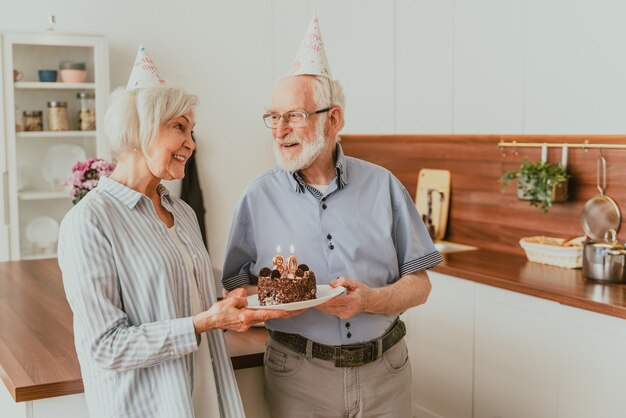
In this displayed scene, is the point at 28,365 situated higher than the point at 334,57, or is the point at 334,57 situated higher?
the point at 334,57

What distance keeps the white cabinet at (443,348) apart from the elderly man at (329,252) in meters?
1.34

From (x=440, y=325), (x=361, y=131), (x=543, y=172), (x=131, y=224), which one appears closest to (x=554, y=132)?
(x=543, y=172)

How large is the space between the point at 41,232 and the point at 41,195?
9.5 inches

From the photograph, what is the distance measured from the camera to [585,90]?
3.31 metres

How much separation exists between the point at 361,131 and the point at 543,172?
4.94ft

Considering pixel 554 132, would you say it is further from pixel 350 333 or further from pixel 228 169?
pixel 228 169

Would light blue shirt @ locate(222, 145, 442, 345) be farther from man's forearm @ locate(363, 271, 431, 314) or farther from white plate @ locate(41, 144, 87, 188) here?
white plate @ locate(41, 144, 87, 188)

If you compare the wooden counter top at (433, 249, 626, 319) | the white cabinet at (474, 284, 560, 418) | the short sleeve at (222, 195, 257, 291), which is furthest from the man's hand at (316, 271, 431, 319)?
the white cabinet at (474, 284, 560, 418)

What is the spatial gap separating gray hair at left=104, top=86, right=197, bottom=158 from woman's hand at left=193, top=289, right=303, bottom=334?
0.40 metres

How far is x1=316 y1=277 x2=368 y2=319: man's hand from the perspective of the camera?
1.93 meters

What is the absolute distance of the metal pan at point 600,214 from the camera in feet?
10.9

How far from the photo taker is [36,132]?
15.2 feet

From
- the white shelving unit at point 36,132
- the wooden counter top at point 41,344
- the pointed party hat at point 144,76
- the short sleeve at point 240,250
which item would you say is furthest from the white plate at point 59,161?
the pointed party hat at point 144,76

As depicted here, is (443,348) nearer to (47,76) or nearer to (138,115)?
(138,115)
